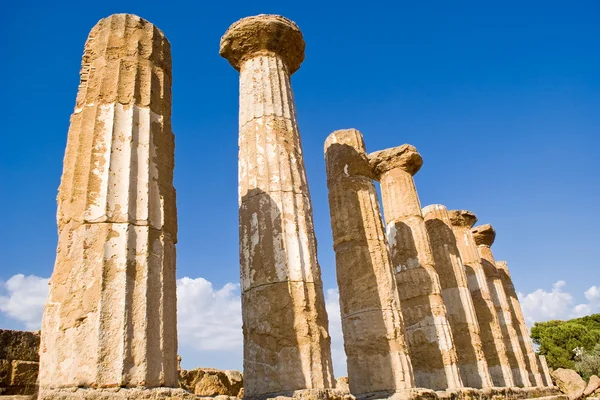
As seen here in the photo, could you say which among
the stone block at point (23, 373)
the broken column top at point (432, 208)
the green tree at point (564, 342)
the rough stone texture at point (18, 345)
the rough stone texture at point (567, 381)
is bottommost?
the rough stone texture at point (567, 381)

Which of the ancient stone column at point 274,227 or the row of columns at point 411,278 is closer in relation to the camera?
the ancient stone column at point 274,227

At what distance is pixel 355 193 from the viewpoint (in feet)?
36.4

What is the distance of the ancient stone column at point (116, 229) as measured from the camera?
13.4 feet

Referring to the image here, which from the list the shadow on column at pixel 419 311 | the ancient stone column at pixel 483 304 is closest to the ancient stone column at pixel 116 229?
the shadow on column at pixel 419 311

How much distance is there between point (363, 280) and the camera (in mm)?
10180

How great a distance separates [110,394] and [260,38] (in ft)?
23.5

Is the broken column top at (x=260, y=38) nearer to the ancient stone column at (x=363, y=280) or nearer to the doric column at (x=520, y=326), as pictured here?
the ancient stone column at (x=363, y=280)

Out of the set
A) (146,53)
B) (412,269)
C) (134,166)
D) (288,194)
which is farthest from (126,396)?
(412,269)

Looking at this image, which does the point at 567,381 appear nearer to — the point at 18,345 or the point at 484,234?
the point at 484,234

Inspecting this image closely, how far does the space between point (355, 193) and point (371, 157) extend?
4.25 meters

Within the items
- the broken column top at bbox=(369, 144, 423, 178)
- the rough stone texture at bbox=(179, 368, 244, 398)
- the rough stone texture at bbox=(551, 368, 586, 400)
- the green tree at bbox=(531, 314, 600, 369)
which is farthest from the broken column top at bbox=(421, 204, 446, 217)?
the green tree at bbox=(531, 314, 600, 369)

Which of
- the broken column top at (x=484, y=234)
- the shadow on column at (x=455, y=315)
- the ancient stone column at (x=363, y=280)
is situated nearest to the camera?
the ancient stone column at (x=363, y=280)

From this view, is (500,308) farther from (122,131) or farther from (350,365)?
(122,131)

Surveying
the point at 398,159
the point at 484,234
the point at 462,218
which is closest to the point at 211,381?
the point at 398,159
